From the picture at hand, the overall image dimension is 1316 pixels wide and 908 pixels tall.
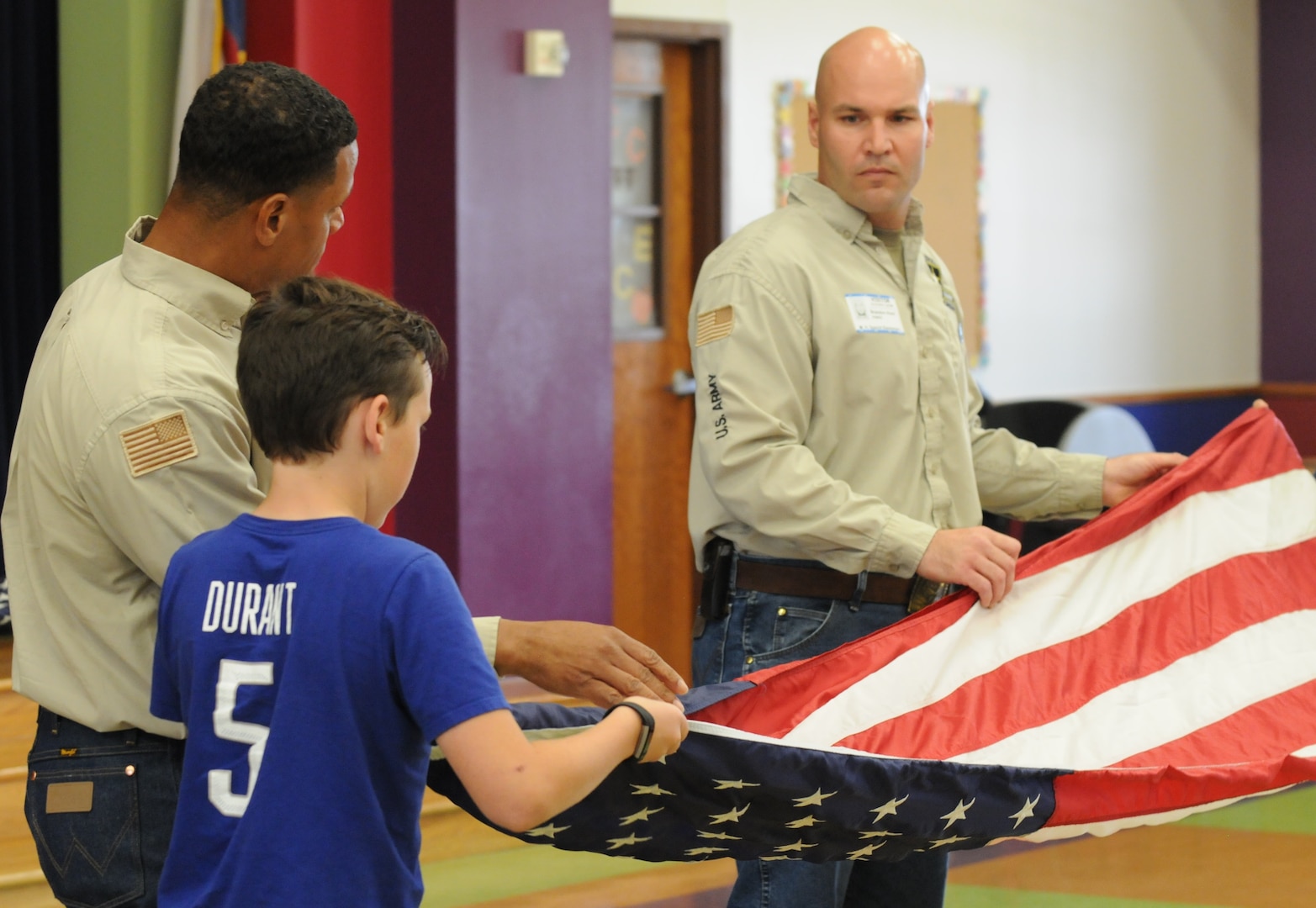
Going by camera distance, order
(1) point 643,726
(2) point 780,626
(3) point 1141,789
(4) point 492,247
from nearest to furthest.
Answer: (1) point 643,726
(3) point 1141,789
(2) point 780,626
(4) point 492,247

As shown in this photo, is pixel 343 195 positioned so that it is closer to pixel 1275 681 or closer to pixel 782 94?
pixel 1275 681

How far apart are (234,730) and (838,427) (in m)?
1.13

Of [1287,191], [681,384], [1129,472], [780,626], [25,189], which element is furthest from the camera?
[1287,191]

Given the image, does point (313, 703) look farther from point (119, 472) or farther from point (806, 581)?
point (806, 581)

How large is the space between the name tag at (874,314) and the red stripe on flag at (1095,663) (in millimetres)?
532

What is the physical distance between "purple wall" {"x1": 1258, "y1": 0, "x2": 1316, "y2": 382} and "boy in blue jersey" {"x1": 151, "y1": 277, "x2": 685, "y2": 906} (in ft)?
23.7

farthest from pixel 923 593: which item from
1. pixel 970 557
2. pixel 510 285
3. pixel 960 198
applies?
pixel 960 198

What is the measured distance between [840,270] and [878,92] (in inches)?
11.4

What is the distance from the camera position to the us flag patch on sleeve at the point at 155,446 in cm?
145

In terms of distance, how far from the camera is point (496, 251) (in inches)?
159

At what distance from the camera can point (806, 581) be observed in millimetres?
2178

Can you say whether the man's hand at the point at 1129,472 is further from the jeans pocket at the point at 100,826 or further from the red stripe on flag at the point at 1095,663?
the jeans pocket at the point at 100,826

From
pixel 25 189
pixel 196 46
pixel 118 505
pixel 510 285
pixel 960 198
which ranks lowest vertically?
pixel 118 505

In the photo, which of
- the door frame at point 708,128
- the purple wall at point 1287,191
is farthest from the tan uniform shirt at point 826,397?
the purple wall at point 1287,191
